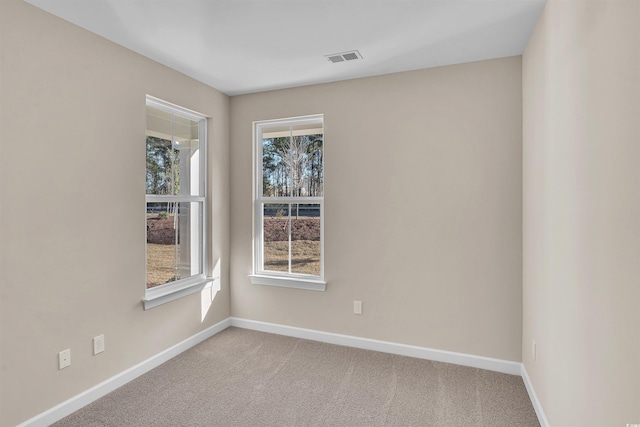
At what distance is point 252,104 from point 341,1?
6.27 ft

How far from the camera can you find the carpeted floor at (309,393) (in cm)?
222

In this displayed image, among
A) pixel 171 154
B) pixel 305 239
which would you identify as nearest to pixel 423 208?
pixel 305 239

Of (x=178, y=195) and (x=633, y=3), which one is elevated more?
Answer: (x=633, y=3)

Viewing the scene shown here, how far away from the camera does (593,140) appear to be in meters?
1.35

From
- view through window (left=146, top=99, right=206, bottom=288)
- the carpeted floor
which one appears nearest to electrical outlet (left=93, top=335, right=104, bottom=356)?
the carpeted floor

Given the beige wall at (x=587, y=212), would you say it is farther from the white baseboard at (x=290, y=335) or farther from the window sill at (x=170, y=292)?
the window sill at (x=170, y=292)

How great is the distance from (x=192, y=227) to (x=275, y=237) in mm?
846

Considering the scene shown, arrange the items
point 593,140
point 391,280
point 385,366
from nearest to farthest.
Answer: point 593,140, point 385,366, point 391,280

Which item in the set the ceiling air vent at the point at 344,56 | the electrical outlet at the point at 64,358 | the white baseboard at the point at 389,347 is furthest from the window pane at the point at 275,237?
the electrical outlet at the point at 64,358

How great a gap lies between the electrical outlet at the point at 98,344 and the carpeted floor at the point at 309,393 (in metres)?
0.33

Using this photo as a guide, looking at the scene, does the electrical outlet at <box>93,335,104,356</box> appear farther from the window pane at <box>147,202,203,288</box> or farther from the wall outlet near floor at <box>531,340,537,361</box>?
the wall outlet near floor at <box>531,340,537,361</box>

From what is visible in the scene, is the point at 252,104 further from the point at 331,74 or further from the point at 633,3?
the point at 633,3

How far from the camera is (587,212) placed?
1414 millimetres

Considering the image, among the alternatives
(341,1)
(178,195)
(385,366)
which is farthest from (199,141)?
(385,366)
